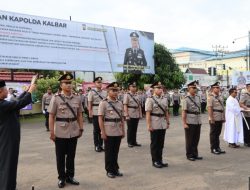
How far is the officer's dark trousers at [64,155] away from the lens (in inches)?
253

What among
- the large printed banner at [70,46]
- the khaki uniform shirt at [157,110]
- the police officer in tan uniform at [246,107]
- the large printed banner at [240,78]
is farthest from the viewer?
the large printed banner at [240,78]

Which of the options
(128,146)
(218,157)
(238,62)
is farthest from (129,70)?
(238,62)

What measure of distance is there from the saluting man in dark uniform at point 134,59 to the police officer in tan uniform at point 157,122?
13.6 m

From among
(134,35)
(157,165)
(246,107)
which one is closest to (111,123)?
(157,165)

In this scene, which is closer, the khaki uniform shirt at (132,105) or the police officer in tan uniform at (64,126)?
the police officer in tan uniform at (64,126)

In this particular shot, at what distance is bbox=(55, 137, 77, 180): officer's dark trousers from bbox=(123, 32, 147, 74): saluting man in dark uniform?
1527cm

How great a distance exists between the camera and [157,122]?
A: 7871 mm

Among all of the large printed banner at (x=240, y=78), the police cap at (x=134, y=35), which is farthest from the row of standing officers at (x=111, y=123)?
the large printed banner at (x=240, y=78)

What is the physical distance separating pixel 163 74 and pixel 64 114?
679 inches

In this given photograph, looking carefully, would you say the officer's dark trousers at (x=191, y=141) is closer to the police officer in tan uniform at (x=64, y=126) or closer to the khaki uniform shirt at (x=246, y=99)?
the khaki uniform shirt at (x=246, y=99)

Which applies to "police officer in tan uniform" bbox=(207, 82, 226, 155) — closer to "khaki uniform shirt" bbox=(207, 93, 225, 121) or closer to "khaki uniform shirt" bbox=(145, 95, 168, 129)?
"khaki uniform shirt" bbox=(207, 93, 225, 121)

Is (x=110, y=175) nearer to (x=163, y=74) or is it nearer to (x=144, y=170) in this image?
(x=144, y=170)

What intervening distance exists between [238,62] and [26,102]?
8144 centimetres

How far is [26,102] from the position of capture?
16.0 ft
